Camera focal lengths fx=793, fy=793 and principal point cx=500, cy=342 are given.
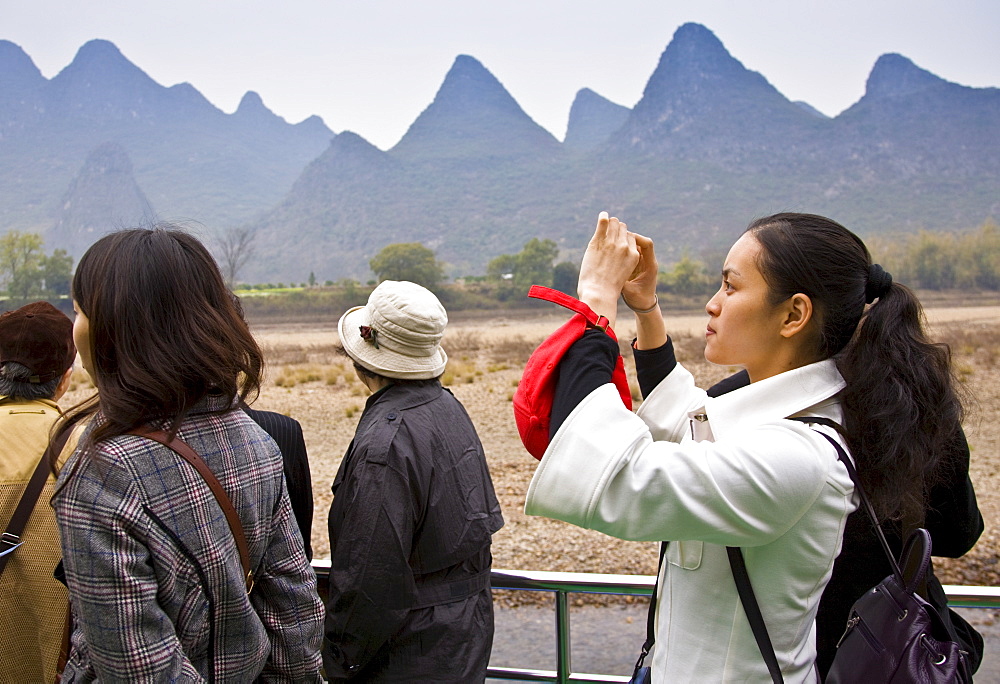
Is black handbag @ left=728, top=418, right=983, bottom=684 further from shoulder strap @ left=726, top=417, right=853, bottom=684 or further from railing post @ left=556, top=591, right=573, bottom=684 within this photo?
railing post @ left=556, top=591, right=573, bottom=684

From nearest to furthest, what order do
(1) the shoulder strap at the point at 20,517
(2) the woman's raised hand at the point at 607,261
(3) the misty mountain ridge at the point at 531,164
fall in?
(2) the woman's raised hand at the point at 607,261, (1) the shoulder strap at the point at 20,517, (3) the misty mountain ridge at the point at 531,164

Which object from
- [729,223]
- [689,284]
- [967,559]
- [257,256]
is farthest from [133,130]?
[967,559]

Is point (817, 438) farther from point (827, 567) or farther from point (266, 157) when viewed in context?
point (266, 157)

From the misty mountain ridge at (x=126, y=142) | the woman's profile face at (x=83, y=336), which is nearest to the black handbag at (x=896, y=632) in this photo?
the woman's profile face at (x=83, y=336)

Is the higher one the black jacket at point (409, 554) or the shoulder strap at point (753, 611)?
the shoulder strap at point (753, 611)

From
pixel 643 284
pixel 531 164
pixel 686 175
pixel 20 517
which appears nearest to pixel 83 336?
pixel 20 517

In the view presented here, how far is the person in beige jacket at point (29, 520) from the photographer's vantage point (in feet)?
5.80

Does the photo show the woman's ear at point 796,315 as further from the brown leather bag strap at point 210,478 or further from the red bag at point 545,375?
the brown leather bag strap at point 210,478

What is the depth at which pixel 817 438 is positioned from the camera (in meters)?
1.05

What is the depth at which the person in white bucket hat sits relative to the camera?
178 cm

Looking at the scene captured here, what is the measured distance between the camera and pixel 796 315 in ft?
3.92

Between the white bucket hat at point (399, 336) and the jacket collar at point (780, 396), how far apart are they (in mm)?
1040

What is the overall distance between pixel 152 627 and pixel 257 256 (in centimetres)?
10968

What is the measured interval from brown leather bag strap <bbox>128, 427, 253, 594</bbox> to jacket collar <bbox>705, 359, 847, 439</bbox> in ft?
2.56
